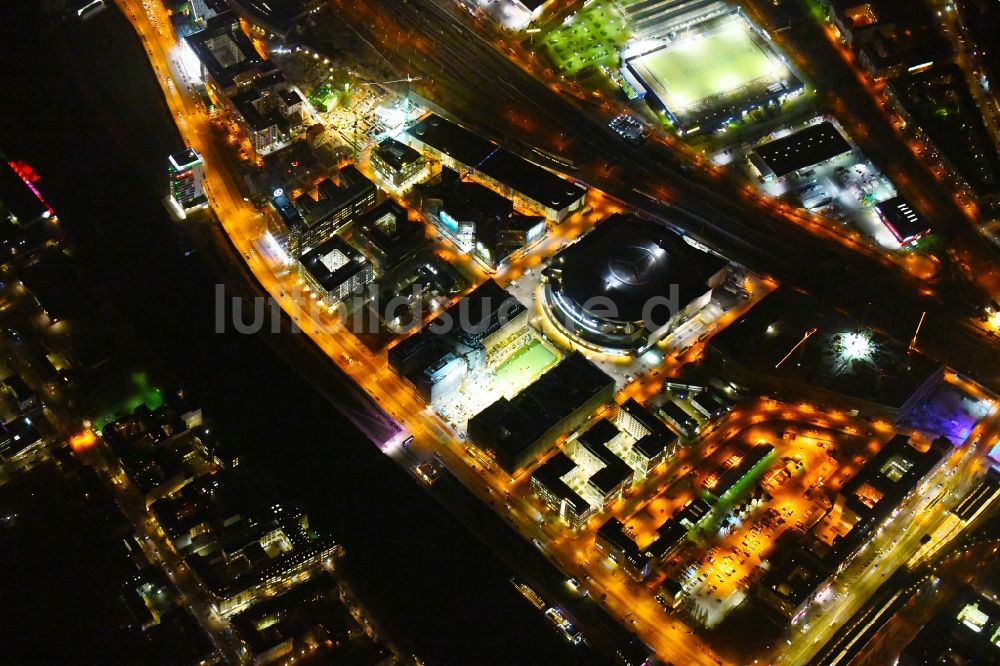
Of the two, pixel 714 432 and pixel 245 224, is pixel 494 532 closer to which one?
pixel 714 432

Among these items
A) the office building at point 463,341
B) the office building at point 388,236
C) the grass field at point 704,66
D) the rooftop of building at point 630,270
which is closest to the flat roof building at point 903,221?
the rooftop of building at point 630,270

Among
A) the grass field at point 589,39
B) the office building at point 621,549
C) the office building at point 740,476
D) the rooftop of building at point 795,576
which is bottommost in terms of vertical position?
the rooftop of building at point 795,576

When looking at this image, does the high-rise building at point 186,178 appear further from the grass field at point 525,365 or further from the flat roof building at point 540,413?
the flat roof building at point 540,413

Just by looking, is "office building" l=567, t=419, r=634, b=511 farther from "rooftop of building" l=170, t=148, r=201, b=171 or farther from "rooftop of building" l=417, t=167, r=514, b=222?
"rooftop of building" l=170, t=148, r=201, b=171

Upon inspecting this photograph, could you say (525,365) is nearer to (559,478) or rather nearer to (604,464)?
(604,464)

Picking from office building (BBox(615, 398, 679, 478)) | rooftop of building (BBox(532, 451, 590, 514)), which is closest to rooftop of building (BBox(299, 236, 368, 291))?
rooftop of building (BBox(532, 451, 590, 514))

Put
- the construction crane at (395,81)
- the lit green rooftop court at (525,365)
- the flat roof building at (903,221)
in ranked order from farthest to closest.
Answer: the construction crane at (395,81)
the flat roof building at (903,221)
the lit green rooftop court at (525,365)
